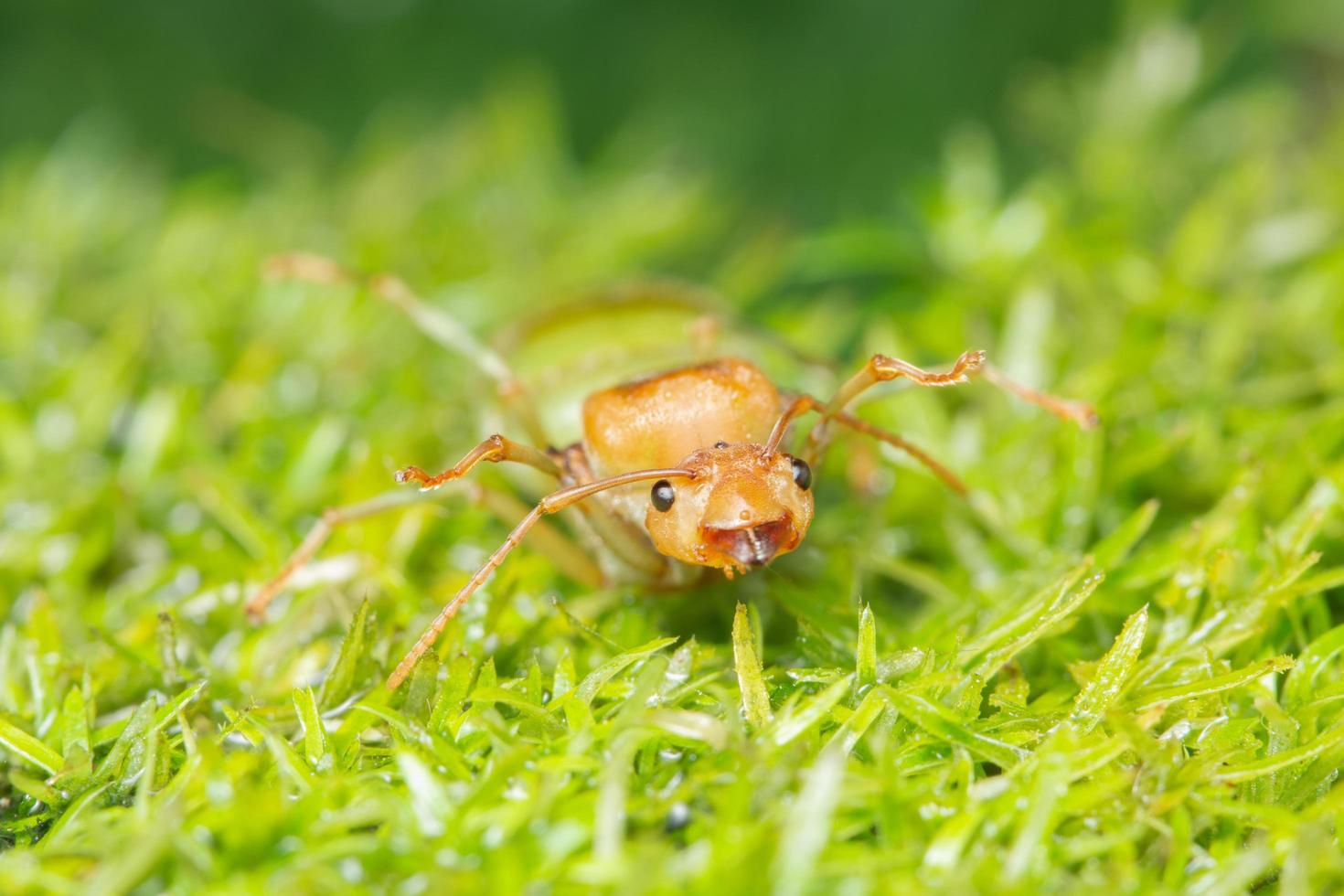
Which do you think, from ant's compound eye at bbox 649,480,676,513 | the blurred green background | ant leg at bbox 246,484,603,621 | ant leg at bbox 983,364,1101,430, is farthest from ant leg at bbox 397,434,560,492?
the blurred green background

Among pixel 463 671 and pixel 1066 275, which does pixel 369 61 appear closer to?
pixel 1066 275

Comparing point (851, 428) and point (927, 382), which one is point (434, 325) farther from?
point (927, 382)

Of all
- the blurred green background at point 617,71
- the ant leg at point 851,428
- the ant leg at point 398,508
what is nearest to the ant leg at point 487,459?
the ant leg at point 398,508

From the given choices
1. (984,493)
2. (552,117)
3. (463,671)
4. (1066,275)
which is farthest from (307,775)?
(552,117)

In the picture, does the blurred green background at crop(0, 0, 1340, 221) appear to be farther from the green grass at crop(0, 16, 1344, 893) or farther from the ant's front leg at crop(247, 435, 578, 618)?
the ant's front leg at crop(247, 435, 578, 618)

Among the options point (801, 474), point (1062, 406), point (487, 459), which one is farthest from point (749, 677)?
point (1062, 406)

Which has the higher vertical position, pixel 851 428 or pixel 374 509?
pixel 851 428
